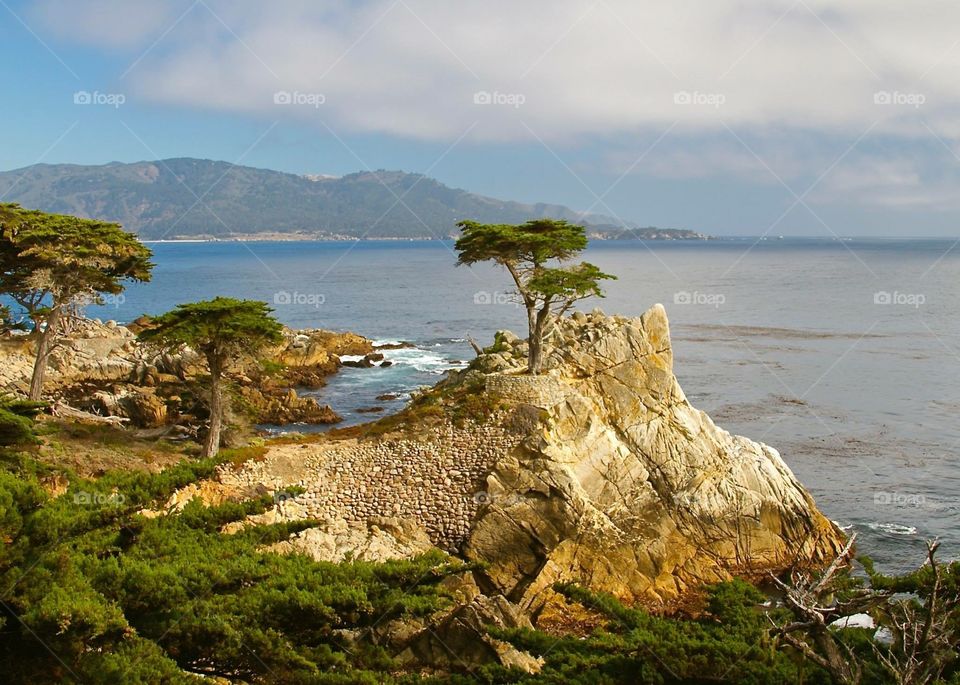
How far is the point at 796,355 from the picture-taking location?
55562mm

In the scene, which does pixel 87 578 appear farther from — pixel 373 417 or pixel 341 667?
pixel 373 417

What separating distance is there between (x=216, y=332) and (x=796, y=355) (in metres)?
45.3

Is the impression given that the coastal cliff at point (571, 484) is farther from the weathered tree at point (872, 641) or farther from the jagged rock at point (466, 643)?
the weathered tree at point (872, 641)

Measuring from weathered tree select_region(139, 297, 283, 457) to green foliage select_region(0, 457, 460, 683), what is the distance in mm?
9044

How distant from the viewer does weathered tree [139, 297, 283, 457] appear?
2180cm

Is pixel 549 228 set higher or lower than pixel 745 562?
higher

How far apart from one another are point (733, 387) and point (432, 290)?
2763 inches

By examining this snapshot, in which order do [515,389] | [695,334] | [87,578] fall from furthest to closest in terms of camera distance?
[695,334], [515,389], [87,578]

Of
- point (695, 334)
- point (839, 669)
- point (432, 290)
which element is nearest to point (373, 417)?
point (839, 669)

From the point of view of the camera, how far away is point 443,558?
1355 cm

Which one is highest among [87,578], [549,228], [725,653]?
[549,228]

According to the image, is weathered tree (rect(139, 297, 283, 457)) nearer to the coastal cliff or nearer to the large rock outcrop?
the coastal cliff

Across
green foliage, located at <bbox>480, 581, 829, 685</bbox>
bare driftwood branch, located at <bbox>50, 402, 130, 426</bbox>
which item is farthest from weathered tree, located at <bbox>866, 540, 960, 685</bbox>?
bare driftwood branch, located at <bbox>50, 402, 130, 426</bbox>

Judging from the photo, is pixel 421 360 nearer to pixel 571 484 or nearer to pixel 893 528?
pixel 893 528
